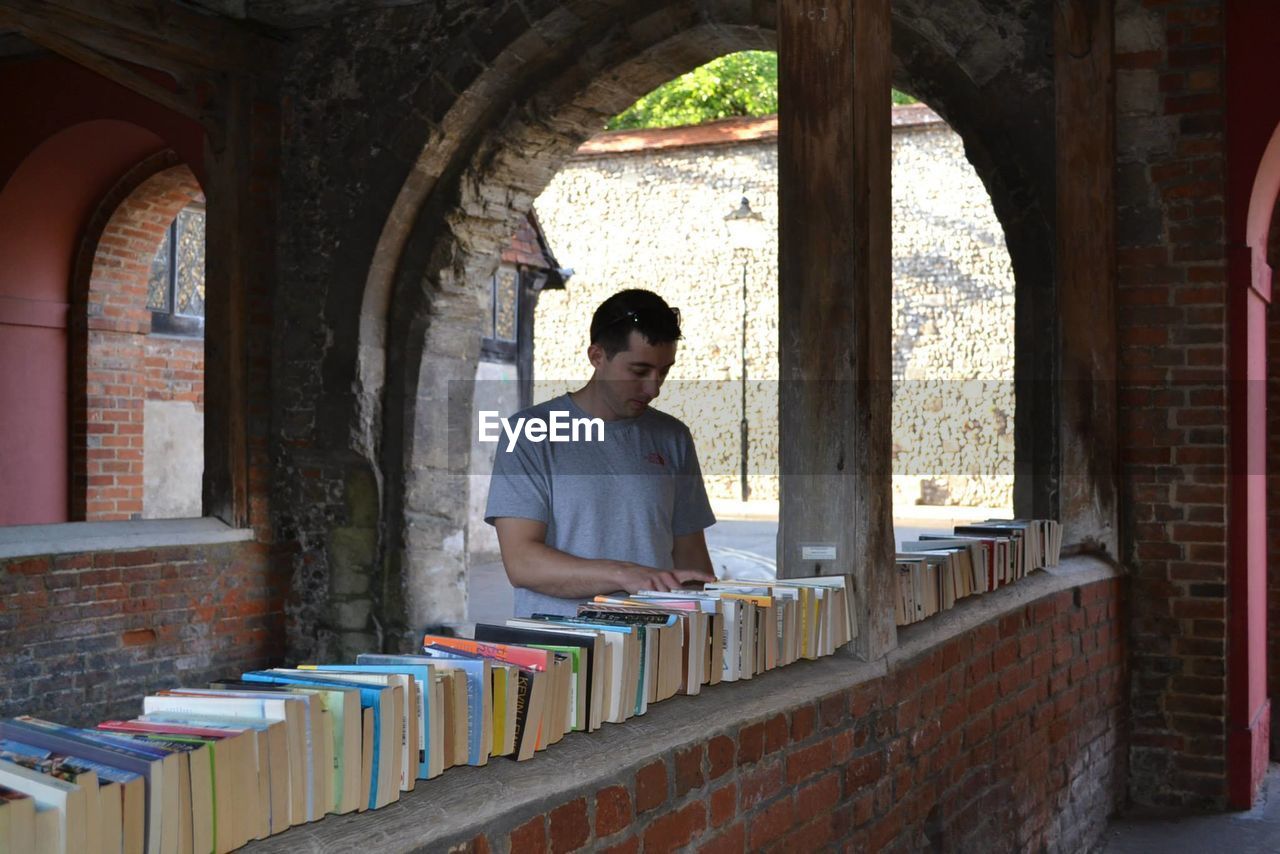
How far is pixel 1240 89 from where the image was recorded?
15.8 ft

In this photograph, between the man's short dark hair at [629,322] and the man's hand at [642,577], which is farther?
the man's short dark hair at [629,322]

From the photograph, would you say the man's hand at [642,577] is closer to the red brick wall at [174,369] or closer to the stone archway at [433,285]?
the stone archway at [433,285]

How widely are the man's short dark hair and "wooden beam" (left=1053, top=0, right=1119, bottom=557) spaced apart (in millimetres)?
2222

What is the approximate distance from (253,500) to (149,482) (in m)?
2.93

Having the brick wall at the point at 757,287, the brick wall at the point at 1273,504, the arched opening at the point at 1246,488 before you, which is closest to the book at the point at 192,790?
the arched opening at the point at 1246,488

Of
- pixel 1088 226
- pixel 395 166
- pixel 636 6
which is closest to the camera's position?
pixel 1088 226

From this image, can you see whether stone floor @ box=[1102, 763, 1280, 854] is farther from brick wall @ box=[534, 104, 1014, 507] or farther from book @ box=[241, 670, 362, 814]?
brick wall @ box=[534, 104, 1014, 507]

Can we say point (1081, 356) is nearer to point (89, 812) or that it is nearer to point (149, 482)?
point (89, 812)

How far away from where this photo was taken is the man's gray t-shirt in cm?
306

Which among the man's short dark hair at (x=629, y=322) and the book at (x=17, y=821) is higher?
the man's short dark hair at (x=629, y=322)

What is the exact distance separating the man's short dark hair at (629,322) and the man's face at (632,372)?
1cm

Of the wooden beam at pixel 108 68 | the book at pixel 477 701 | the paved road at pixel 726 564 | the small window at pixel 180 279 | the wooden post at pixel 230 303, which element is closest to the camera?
the book at pixel 477 701

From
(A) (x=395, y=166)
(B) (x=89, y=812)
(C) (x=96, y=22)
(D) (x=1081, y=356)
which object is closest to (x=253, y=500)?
(A) (x=395, y=166)

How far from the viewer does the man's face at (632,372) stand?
3.09 m
